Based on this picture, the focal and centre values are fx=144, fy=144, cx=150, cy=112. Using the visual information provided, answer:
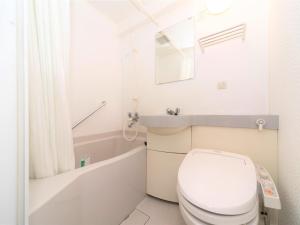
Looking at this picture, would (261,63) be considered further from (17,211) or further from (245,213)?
(17,211)

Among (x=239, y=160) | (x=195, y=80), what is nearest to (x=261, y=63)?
(x=195, y=80)

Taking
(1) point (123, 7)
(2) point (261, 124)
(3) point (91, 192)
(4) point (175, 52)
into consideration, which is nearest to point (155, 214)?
(3) point (91, 192)

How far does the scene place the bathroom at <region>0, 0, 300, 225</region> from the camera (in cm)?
53

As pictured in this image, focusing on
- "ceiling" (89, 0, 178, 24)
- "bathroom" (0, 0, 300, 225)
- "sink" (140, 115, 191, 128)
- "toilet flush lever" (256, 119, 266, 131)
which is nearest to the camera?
"bathroom" (0, 0, 300, 225)

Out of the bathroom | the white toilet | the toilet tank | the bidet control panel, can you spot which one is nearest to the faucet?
the bathroom

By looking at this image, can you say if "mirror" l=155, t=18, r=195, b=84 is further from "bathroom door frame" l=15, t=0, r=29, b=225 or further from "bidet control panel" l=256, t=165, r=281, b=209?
"bathroom door frame" l=15, t=0, r=29, b=225

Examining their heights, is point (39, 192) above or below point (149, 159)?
above

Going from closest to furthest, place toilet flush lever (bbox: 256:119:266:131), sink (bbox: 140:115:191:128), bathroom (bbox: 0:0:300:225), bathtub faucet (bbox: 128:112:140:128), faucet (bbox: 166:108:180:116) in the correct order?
bathroom (bbox: 0:0:300:225)
toilet flush lever (bbox: 256:119:266:131)
sink (bbox: 140:115:191:128)
faucet (bbox: 166:108:180:116)
bathtub faucet (bbox: 128:112:140:128)

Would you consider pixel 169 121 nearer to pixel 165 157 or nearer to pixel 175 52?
pixel 165 157

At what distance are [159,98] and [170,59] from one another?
41 cm

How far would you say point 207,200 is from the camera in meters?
0.57

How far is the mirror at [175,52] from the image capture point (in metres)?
1.36

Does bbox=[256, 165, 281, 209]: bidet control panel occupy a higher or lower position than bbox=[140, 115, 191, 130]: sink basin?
lower

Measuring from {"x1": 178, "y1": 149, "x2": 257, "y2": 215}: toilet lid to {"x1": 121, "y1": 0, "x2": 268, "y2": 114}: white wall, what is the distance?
19.3 inches
